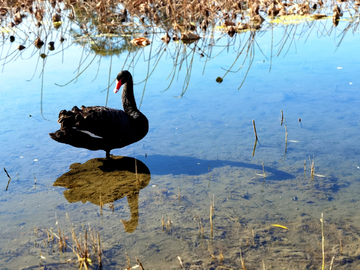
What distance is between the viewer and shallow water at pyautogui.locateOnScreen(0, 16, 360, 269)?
9.80 feet

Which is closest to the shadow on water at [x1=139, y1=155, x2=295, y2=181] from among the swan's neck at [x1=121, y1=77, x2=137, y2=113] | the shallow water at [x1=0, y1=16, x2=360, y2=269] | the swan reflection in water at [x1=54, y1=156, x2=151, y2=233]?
the shallow water at [x1=0, y1=16, x2=360, y2=269]

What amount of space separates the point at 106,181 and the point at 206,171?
3.47 feet

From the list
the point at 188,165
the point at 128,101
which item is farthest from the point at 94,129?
the point at 188,165

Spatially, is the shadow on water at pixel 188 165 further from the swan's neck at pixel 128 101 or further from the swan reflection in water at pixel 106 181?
the swan's neck at pixel 128 101

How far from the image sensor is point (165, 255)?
115 inches

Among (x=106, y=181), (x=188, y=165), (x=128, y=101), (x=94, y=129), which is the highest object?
(x=128, y=101)

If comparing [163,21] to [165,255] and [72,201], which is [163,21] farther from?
[165,255]

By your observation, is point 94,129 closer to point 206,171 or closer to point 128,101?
point 128,101

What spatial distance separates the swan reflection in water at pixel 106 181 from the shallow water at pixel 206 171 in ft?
0.07

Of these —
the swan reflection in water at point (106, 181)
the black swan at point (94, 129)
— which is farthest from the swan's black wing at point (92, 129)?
the swan reflection in water at point (106, 181)

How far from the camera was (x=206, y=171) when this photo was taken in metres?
4.12

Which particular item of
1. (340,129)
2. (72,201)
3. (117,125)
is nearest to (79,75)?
(117,125)

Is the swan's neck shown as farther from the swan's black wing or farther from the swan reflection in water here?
the swan reflection in water

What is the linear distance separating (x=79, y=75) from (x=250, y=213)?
4.77 metres
